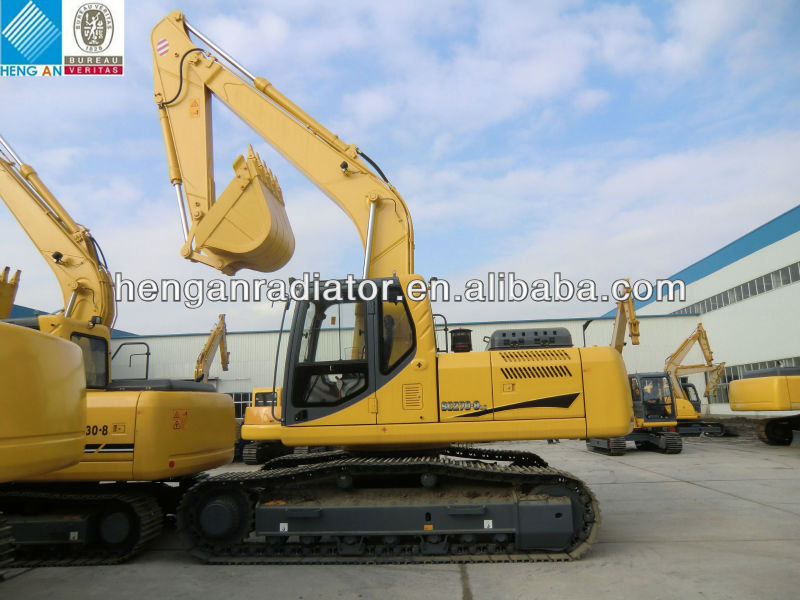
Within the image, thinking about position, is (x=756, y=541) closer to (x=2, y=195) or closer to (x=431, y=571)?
(x=431, y=571)

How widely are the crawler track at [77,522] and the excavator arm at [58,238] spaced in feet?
12.8

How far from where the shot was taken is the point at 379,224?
7.06m

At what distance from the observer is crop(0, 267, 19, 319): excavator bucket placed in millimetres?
8898

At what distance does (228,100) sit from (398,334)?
404 cm

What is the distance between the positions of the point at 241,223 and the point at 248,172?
63 centimetres

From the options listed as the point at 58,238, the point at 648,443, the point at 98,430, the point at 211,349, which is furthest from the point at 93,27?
the point at 648,443

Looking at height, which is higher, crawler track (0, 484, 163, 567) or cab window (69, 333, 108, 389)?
cab window (69, 333, 108, 389)

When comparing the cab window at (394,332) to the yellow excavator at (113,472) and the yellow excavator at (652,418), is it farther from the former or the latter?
→ the yellow excavator at (652,418)

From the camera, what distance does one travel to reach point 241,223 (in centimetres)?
684

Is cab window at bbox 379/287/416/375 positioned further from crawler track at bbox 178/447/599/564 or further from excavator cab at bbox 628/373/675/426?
excavator cab at bbox 628/373/675/426

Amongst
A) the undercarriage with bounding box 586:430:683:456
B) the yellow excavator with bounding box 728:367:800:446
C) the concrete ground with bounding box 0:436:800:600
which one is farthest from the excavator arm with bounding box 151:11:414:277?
the yellow excavator with bounding box 728:367:800:446

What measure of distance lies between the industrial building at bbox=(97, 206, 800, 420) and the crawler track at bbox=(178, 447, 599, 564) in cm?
2076

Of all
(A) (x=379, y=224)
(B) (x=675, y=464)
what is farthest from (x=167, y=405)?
(B) (x=675, y=464)

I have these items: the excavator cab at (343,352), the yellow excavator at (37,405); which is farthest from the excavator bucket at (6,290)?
the yellow excavator at (37,405)
